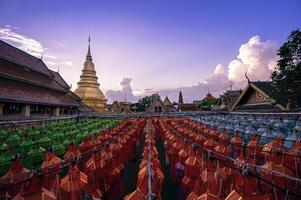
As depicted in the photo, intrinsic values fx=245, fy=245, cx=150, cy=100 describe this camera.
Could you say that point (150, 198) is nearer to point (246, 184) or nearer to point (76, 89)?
point (246, 184)

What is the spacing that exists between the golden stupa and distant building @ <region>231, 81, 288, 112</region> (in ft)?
91.8

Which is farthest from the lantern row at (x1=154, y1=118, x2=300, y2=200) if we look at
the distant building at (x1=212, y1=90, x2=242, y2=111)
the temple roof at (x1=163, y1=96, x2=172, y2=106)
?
the temple roof at (x1=163, y1=96, x2=172, y2=106)

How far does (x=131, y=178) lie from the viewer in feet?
32.8

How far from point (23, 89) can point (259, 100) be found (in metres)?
23.8

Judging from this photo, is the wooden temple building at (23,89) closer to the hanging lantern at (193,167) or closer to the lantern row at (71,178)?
the lantern row at (71,178)

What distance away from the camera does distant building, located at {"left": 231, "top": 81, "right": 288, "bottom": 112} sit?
2084 cm

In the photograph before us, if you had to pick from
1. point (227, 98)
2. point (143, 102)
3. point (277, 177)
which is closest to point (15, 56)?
point (277, 177)

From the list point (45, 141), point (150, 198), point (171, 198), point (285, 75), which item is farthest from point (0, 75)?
point (285, 75)

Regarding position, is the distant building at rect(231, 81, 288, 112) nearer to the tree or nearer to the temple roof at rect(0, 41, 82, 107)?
the tree

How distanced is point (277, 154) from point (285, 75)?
50.6ft

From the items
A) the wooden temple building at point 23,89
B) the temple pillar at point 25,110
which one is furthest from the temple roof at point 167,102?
the temple pillar at point 25,110

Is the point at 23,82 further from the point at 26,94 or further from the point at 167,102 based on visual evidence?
the point at 167,102

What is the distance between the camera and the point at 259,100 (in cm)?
2517

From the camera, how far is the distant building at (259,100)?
68.4 feet
